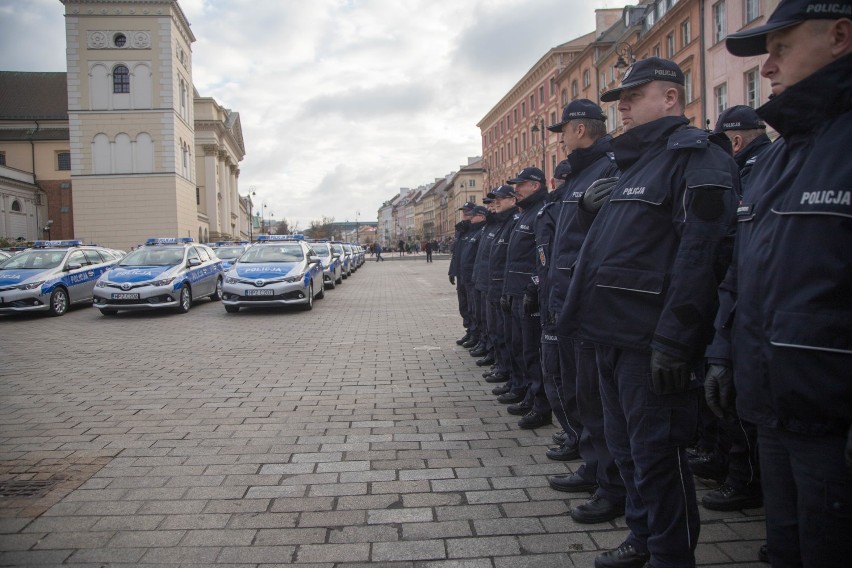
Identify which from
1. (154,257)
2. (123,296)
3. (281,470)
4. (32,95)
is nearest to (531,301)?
(281,470)

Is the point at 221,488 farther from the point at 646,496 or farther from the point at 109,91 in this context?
the point at 109,91

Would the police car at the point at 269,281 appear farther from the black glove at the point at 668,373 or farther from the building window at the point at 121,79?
the building window at the point at 121,79

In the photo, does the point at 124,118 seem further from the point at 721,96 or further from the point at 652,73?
the point at 652,73

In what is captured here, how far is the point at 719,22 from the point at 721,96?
136 inches

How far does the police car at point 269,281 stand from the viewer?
14.3m

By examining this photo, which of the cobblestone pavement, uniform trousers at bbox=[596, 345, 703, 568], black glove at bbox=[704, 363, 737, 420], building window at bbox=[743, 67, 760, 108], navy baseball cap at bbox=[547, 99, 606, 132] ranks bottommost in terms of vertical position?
the cobblestone pavement

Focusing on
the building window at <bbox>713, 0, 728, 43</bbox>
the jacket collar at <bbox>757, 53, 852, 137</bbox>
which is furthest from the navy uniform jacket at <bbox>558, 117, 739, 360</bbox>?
the building window at <bbox>713, 0, 728, 43</bbox>

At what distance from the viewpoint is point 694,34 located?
31156 millimetres

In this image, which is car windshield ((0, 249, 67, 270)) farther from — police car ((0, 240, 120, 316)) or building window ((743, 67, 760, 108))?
building window ((743, 67, 760, 108))

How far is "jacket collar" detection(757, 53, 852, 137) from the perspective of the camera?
1883 millimetres

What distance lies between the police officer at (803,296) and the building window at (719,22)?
101ft

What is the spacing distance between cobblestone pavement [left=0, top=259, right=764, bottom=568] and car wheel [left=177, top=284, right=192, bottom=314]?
20.2ft

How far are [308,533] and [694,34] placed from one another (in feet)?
112

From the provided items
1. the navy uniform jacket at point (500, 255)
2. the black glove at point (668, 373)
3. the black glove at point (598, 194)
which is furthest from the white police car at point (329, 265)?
the black glove at point (668, 373)
